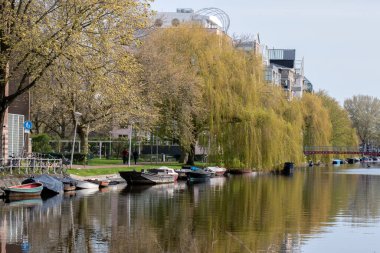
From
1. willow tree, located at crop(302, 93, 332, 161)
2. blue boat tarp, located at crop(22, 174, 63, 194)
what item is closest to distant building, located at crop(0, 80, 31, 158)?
blue boat tarp, located at crop(22, 174, 63, 194)

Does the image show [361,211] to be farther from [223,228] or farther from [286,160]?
[286,160]

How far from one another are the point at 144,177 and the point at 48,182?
15651mm

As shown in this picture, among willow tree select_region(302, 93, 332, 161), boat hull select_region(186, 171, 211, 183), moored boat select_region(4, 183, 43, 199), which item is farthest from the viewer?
willow tree select_region(302, 93, 332, 161)

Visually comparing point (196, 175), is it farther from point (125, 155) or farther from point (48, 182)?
point (48, 182)

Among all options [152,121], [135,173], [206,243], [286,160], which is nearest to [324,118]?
[286,160]

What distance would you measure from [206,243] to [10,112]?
36408 mm

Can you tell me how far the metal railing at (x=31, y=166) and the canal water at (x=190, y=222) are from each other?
8.85 feet

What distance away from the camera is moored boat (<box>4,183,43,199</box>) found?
141 ft

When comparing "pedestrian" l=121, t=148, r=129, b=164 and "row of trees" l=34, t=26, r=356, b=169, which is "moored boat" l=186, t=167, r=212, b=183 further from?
"pedestrian" l=121, t=148, r=129, b=164

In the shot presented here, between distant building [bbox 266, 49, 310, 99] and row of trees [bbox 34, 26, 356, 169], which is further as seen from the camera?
distant building [bbox 266, 49, 310, 99]

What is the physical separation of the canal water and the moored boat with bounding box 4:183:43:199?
4.08ft

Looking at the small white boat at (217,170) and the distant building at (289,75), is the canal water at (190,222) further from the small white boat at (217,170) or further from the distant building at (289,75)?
the distant building at (289,75)

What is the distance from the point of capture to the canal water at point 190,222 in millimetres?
27438

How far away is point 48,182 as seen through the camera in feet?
152
